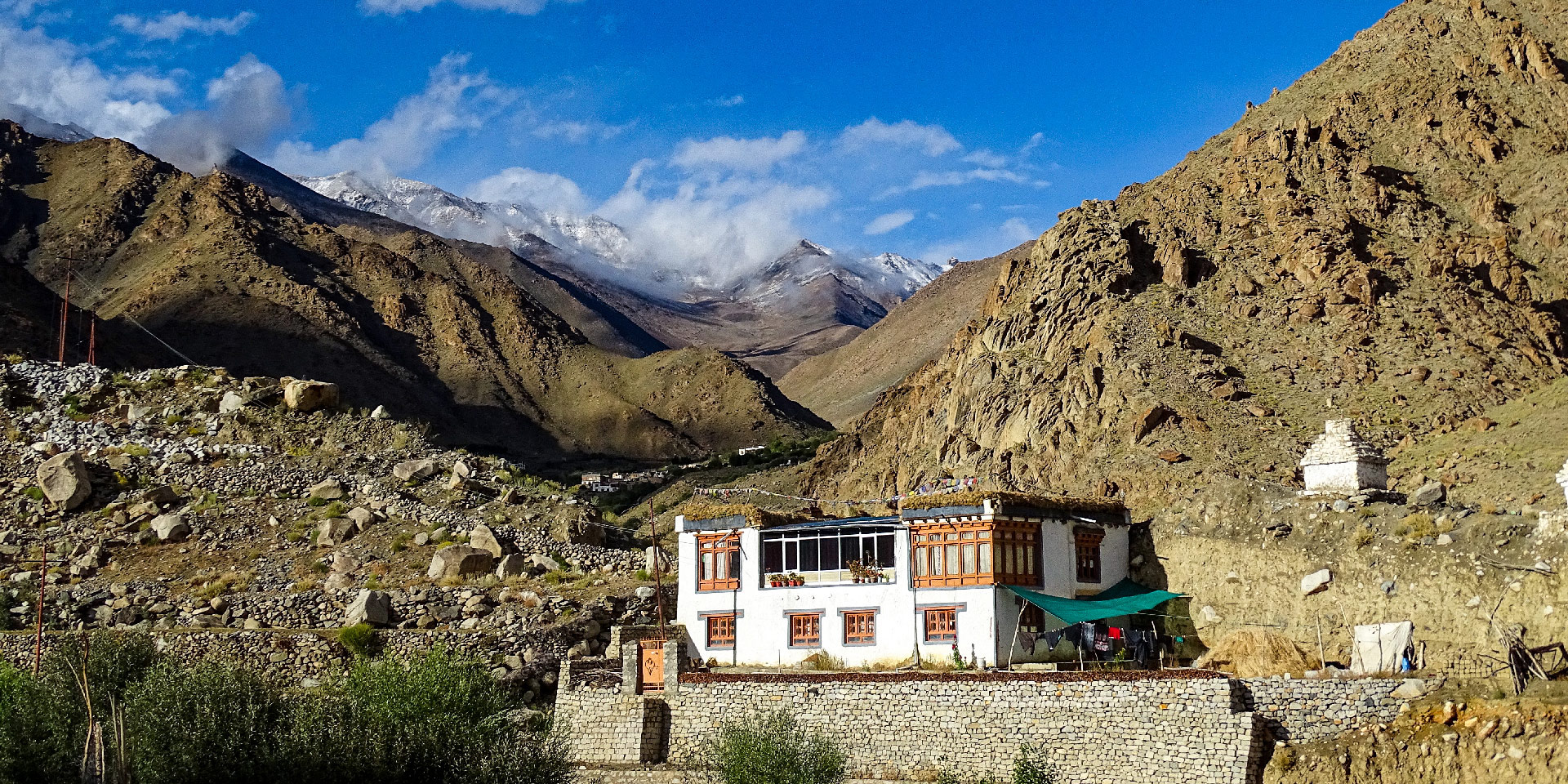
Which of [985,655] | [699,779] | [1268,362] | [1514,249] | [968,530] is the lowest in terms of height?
[699,779]

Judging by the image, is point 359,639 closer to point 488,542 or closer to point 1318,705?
point 488,542

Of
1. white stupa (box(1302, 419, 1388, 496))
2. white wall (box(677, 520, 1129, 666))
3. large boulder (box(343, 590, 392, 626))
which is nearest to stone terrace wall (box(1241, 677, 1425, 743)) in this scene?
white wall (box(677, 520, 1129, 666))

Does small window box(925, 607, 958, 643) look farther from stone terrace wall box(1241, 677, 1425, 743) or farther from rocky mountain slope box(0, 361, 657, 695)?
stone terrace wall box(1241, 677, 1425, 743)

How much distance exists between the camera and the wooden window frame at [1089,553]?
37.8 metres

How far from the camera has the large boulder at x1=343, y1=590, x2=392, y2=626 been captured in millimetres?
38469

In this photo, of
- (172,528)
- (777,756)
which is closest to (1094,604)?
(777,756)

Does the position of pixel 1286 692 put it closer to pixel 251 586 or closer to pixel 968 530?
pixel 968 530

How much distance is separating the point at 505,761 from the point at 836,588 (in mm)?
11871

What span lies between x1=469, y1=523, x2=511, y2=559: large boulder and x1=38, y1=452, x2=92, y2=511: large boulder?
1178cm

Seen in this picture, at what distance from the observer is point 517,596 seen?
131 feet

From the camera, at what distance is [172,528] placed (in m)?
45.2

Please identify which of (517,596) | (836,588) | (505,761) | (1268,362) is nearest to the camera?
(505,761)

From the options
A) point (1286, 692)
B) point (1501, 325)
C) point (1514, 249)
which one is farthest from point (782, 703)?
point (1514, 249)

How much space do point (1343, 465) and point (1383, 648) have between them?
8.58 metres
